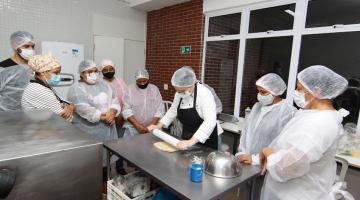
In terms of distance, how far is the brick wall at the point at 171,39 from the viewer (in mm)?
3857

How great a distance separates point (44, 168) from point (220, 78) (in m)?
3.48

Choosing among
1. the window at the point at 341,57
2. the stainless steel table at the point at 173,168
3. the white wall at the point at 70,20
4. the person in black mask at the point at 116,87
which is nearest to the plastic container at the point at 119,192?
the stainless steel table at the point at 173,168

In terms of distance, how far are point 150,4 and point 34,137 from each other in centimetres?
398

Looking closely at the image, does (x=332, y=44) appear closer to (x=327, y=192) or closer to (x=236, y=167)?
(x=327, y=192)

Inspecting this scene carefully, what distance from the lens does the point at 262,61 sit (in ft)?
11.0

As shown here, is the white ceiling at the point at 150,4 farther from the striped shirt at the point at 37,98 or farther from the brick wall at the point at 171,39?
the striped shirt at the point at 37,98

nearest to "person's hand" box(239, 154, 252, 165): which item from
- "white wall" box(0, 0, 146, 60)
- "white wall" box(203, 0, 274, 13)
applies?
"white wall" box(203, 0, 274, 13)

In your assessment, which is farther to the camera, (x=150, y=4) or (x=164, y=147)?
(x=150, y=4)

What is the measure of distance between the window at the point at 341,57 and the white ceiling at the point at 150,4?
2.28 meters

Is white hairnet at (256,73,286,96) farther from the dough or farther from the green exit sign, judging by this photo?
the green exit sign

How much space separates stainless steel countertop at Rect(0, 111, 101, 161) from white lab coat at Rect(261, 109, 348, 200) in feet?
3.35

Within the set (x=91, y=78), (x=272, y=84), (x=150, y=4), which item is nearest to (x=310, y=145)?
(x=272, y=84)

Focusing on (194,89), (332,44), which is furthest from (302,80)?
(332,44)

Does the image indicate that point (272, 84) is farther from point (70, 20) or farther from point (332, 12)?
point (70, 20)
